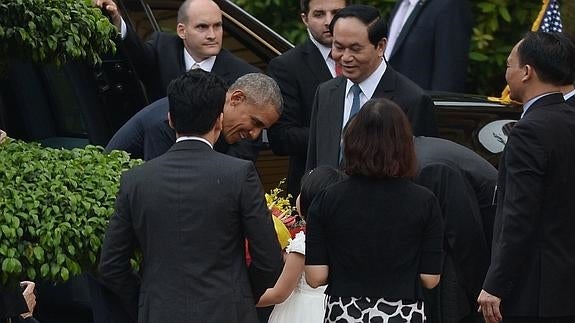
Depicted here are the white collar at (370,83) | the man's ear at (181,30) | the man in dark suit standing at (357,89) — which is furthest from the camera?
the man's ear at (181,30)

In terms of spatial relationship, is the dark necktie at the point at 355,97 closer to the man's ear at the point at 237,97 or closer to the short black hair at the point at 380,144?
the man's ear at the point at 237,97

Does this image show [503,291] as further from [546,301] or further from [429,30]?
[429,30]

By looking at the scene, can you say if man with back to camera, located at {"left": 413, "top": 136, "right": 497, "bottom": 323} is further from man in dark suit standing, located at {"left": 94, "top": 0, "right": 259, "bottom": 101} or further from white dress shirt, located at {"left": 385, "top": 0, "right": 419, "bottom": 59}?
white dress shirt, located at {"left": 385, "top": 0, "right": 419, "bottom": 59}

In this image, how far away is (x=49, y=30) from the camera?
20.7ft

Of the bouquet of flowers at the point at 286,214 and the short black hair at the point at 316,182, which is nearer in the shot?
the short black hair at the point at 316,182

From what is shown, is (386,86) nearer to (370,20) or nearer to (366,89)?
(366,89)

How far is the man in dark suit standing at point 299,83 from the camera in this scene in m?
8.80

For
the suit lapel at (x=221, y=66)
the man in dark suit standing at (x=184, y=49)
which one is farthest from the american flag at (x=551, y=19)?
the suit lapel at (x=221, y=66)

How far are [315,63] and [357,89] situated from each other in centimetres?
106

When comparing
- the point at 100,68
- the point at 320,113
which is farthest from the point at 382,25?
the point at 100,68

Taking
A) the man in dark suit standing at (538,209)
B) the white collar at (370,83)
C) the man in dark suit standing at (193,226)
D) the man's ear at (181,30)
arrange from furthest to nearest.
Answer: the man's ear at (181,30), the white collar at (370,83), the man in dark suit standing at (538,209), the man in dark suit standing at (193,226)

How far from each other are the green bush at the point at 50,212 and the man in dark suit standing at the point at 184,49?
2412 millimetres

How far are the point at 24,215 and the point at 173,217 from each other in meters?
0.59

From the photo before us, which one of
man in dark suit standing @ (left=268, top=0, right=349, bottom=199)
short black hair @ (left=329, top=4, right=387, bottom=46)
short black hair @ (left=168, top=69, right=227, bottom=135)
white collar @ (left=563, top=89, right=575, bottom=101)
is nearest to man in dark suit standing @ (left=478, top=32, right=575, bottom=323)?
white collar @ (left=563, top=89, right=575, bottom=101)
